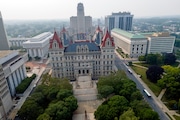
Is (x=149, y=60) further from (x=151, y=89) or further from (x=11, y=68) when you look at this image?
(x=11, y=68)

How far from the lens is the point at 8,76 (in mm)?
74375

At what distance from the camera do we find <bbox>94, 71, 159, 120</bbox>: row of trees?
51031mm

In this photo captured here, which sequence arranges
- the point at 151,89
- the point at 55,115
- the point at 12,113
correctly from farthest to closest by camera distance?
the point at 151,89, the point at 12,113, the point at 55,115

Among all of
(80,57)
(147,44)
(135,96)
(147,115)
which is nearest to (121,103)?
(135,96)

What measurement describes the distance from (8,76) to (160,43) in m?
131

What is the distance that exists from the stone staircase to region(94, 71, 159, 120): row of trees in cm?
899

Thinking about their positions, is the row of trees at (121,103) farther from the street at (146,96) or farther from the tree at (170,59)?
the tree at (170,59)

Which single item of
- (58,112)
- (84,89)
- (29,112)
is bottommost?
(84,89)

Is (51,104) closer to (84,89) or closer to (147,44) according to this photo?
(84,89)

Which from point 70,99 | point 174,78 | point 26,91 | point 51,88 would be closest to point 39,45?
point 26,91

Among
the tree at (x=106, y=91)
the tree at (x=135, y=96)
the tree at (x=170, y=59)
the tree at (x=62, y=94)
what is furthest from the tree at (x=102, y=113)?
the tree at (x=170, y=59)

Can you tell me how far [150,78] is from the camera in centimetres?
8994

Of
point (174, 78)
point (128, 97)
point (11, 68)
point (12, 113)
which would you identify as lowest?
point (12, 113)

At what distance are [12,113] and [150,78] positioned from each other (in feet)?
254
